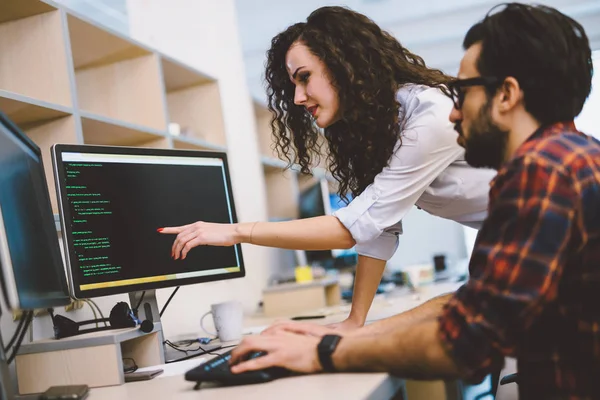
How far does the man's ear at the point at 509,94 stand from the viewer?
938 millimetres

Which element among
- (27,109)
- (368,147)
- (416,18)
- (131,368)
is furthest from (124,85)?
(416,18)

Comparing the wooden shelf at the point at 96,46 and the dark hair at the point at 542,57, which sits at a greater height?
the wooden shelf at the point at 96,46

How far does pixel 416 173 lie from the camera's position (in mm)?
1533

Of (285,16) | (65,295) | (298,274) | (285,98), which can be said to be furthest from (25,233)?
(285,16)

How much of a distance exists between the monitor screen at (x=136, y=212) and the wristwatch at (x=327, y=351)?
605mm

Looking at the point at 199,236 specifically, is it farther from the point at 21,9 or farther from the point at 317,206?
the point at 317,206

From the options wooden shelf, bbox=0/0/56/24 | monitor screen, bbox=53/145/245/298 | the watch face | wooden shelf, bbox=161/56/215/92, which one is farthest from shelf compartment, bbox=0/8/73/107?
the watch face

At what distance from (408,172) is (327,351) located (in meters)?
0.65

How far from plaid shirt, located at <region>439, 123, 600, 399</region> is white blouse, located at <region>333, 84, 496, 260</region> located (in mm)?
620

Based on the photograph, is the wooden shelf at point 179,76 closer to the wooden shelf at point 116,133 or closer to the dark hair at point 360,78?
the wooden shelf at point 116,133

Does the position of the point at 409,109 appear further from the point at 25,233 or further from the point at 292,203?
the point at 292,203

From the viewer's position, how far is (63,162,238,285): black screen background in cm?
144

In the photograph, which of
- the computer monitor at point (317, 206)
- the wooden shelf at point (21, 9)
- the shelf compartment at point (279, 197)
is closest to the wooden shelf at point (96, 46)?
the wooden shelf at point (21, 9)

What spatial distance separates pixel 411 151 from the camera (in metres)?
1.52
